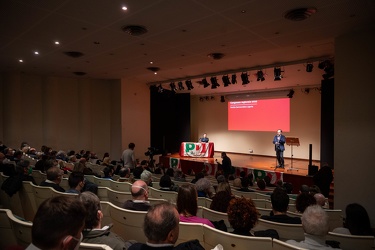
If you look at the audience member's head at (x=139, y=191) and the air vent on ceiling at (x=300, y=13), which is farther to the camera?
the air vent on ceiling at (x=300, y=13)

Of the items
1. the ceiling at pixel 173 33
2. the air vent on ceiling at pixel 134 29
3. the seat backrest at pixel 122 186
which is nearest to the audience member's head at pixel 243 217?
the seat backrest at pixel 122 186

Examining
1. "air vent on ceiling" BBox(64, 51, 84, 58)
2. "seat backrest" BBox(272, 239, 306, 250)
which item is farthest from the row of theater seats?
"air vent on ceiling" BBox(64, 51, 84, 58)

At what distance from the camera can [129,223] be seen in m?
2.71

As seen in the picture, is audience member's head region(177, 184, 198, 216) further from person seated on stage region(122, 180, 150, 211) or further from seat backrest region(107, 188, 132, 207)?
seat backrest region(107, 188, 132, 207)

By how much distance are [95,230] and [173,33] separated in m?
5.34

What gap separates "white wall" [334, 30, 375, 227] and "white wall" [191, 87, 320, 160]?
28.1 ft

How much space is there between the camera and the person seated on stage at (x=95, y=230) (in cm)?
186

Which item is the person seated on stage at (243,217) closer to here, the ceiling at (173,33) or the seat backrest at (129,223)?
the seat backrest at (129,223)

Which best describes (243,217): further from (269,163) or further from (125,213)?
(269,163)

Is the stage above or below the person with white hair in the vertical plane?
below

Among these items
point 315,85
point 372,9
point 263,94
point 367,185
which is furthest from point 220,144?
point 372,9

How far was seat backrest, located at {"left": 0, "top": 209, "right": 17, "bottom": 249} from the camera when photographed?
6.87 ft

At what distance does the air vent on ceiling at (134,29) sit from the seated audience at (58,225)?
529cm

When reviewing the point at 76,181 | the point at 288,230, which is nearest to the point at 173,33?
the point at 76,181
